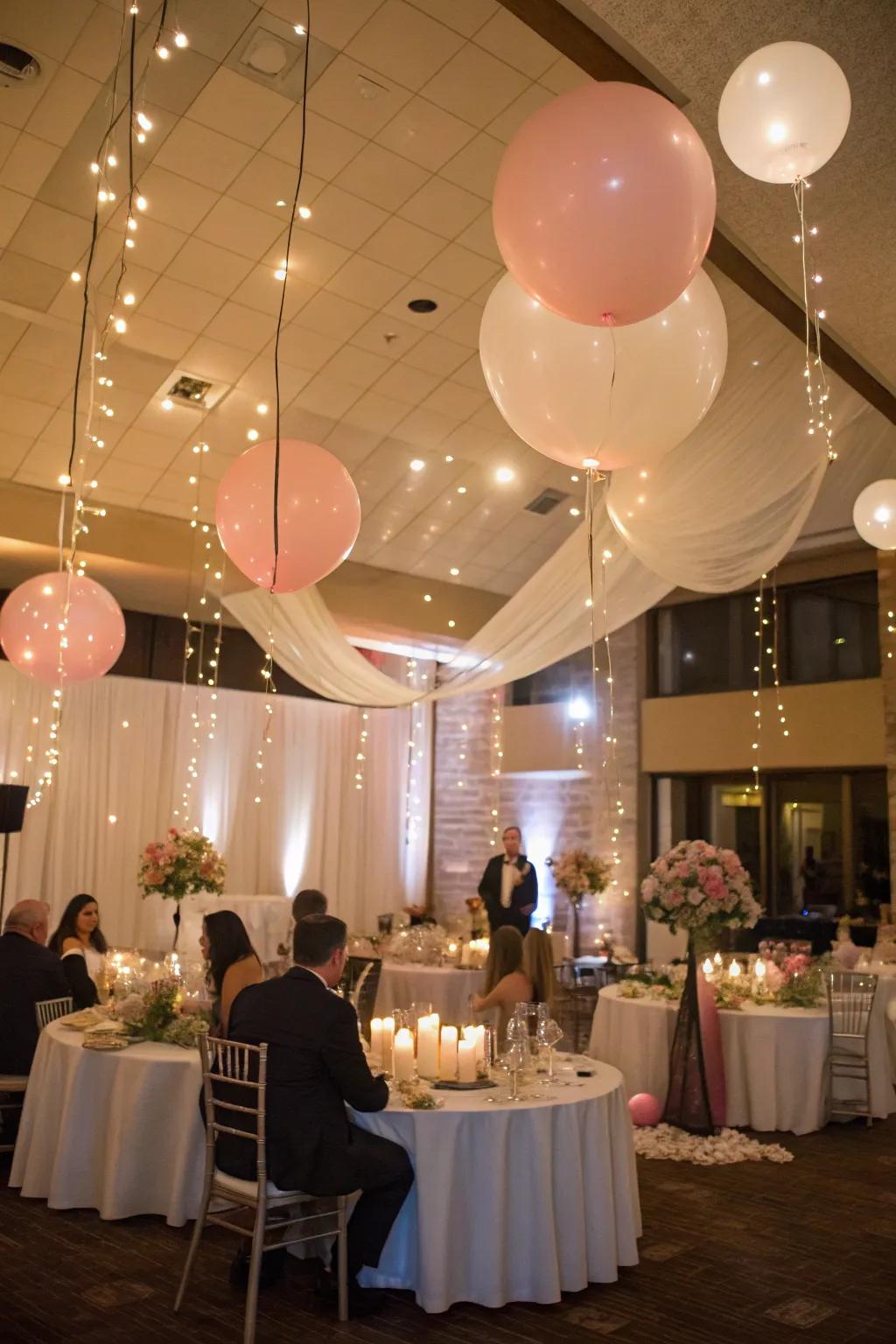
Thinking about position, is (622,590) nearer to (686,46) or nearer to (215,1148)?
(686,46)

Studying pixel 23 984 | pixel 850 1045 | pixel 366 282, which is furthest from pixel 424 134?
pixel 850 1045

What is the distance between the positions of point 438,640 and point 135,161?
662 centimetres

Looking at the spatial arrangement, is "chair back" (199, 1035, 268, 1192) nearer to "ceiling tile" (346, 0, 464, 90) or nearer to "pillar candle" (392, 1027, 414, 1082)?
"pillar candle" (392, 1027, 414, 1082)

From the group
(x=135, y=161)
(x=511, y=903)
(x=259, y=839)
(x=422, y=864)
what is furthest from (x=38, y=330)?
(x=422, y=864)

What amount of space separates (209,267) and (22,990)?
4.49m

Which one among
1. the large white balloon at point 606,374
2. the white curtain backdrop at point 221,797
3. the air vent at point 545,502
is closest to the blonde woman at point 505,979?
the large white balloon at point 606,374

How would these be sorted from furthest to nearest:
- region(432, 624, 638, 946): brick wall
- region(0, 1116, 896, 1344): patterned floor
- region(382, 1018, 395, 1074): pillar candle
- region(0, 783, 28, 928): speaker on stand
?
1. region(432, 624, 638, 946): brick wall
2. region(0, 783, 28, 928): speaker on stand
3. region(382, 1018, 395, 1074): pillar candle
4. region(0, 1116, 896, 1344): patterned floor

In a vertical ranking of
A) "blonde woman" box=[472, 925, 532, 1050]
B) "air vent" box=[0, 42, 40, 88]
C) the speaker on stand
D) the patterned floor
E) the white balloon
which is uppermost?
"air vent" box=[0, 42, 40, 88]

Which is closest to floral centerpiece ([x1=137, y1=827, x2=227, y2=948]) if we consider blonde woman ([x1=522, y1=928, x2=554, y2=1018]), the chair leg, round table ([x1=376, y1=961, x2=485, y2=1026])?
round table ([x1=376, y1=961, x2=485, y2=1026])

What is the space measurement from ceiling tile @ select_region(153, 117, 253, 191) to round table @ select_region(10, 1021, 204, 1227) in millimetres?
4668

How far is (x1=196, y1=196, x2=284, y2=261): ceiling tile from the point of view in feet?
22.2

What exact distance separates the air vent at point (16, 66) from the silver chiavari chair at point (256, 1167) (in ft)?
15.5

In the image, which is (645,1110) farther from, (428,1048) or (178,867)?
(178,867)

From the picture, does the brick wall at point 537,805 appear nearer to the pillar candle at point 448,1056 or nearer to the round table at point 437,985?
the round table at point 437,985
